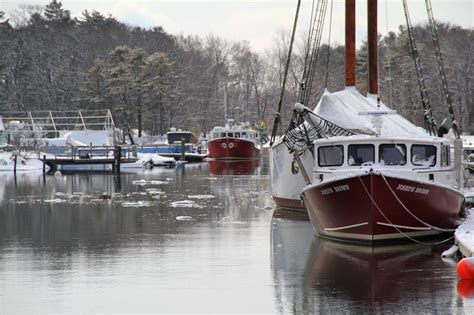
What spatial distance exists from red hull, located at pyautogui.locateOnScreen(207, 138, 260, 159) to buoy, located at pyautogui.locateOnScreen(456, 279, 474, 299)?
230 ft

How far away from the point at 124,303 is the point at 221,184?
3247cm

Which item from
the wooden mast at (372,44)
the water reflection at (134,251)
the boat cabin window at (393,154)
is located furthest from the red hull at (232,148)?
the boat cabin window at (393,154)

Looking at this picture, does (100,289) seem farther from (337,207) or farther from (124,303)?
(337,207)

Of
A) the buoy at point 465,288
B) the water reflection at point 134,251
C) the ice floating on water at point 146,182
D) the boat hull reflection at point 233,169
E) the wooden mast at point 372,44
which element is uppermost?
the wooden mast at point 372,44

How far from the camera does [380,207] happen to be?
2075 cm

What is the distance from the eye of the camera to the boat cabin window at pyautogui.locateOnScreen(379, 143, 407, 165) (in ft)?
72.0

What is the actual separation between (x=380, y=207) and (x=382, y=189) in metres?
0.47

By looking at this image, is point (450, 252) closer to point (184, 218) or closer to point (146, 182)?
point (184, 218)

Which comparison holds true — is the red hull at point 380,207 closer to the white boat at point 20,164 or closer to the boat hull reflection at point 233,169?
the boat hull reflection at point 233,169

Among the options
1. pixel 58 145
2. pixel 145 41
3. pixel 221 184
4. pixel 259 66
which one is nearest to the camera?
pixel 221 184

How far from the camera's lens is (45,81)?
359 feet

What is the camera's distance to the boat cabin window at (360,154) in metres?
22.0

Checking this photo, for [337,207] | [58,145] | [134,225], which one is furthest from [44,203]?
[58,145]

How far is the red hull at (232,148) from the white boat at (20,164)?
24317 mm
